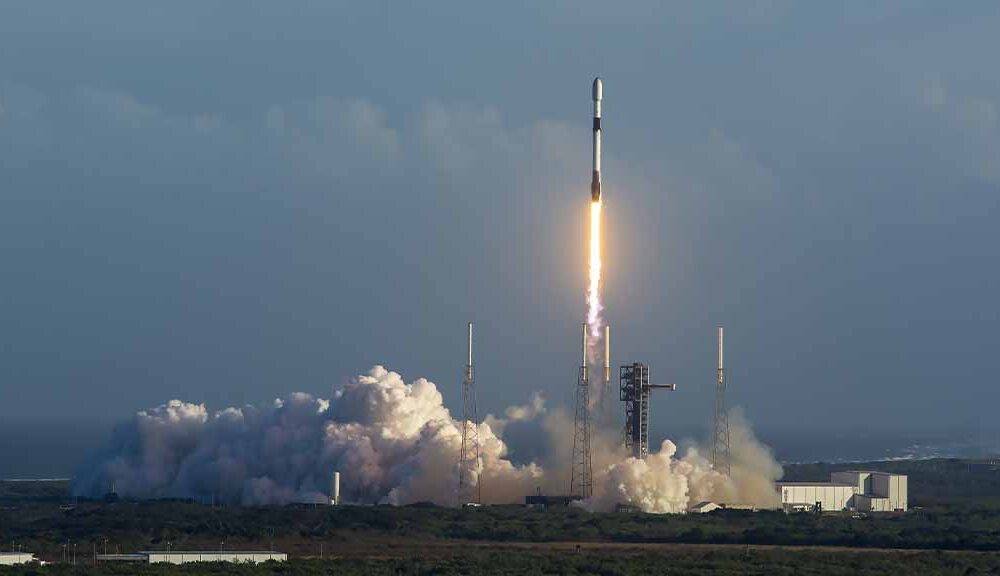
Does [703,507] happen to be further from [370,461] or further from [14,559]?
[14,559]

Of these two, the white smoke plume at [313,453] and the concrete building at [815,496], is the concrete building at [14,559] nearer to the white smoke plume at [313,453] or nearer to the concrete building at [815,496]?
the white smoke plume at [313,453]

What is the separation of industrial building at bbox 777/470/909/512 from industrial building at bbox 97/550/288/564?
1571 inches

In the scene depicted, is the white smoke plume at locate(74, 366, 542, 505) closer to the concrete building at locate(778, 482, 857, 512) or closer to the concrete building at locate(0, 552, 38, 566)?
the concrete building at locate(778, 482, 857, 512)

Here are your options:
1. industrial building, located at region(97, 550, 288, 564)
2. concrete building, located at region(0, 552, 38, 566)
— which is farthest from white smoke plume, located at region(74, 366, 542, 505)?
concrete building, located at region(0, 552, 38, 566)

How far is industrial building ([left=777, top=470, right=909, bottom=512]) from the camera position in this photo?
424 feet

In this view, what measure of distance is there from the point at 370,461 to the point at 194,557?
29887 mm

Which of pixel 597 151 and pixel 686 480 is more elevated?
pixel 597 151

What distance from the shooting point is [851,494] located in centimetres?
13275

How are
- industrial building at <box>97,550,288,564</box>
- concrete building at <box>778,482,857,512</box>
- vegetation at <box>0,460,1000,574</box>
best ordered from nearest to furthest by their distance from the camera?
vegetation at <box>0,460,1000,574</box>
industrial building at <box>97,550,288,564</box>
concrete building at <box>778,482,857,512</box>

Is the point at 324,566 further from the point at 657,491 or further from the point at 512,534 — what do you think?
the point at 657,491

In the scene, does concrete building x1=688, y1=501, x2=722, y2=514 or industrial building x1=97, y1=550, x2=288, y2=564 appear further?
concrete building x1=688, y1=501, x2=722, y2=514

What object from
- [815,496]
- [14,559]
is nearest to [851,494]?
[815,496]

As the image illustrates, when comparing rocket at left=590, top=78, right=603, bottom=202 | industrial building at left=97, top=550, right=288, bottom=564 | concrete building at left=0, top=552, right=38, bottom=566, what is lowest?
concrete building at left=0, top=552, right=38, bottom=566

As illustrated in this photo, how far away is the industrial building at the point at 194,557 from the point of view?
95.8m
